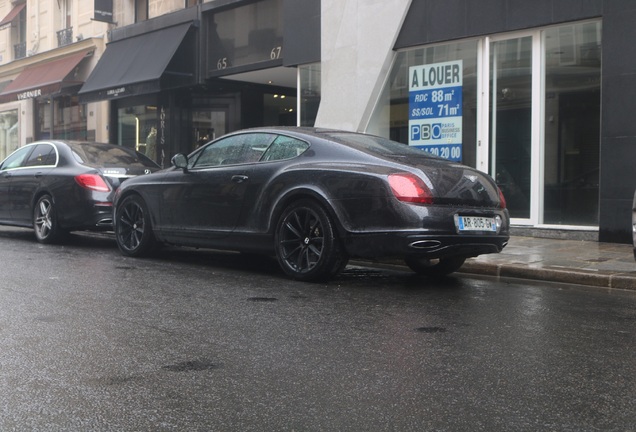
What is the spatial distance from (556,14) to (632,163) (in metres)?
2.46

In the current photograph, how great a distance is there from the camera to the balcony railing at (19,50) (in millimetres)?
26033

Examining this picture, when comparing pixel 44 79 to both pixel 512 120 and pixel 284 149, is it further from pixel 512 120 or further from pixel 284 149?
pixel 284 149

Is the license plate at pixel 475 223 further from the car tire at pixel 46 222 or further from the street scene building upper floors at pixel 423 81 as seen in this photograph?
the car tire at pixel 46 222

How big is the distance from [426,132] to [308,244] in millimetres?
6300

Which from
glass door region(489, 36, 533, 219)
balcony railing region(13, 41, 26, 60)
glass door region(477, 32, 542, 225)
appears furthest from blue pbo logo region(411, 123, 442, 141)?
balcony railing region(13, 41, 26, 60)

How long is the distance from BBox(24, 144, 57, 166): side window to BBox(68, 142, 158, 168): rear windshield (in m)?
0.30

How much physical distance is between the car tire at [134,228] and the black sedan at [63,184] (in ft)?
2.76

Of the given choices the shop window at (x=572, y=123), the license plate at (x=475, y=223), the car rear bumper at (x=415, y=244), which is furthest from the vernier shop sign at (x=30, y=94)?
the license plate at (x=475, y=223)

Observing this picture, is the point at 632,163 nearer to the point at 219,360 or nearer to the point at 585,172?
the point at 585,172

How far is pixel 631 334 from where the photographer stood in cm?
483

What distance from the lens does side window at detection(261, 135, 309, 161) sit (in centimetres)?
718

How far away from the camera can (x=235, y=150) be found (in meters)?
7.80

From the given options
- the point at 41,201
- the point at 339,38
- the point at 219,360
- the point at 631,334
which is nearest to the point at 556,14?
the point at 339,38

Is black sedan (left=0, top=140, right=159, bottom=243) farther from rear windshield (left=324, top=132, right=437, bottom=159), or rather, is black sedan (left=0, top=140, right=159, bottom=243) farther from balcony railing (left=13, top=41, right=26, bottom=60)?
balcony railing (left=13, top=41, right=26, bottom=60)
